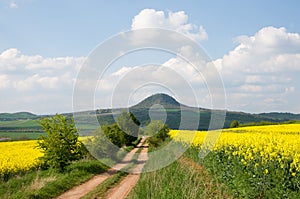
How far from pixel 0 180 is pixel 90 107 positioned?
6012 millimetres

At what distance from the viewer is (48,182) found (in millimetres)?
15852

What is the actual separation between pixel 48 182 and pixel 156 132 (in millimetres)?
23705

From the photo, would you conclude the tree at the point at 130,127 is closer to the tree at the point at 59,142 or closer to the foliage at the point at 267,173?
the tree at the point at 59,142

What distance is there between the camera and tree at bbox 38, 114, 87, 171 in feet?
65.0

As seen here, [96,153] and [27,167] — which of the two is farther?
[96,153]

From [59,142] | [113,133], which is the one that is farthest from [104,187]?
[113,133]

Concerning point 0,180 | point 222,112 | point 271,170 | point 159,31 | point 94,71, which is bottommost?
point 0,180

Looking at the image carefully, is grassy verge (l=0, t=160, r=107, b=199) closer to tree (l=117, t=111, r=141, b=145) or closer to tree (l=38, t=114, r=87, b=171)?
tree (l=38, t=114, r=87, b=171)

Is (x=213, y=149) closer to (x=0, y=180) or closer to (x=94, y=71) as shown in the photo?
(x=94, y=71)

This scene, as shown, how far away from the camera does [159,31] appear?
51.9 feet

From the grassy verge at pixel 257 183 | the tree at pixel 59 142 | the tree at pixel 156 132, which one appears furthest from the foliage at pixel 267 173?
the tree at pixel 156 132

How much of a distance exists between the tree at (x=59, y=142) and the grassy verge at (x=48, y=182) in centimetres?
59

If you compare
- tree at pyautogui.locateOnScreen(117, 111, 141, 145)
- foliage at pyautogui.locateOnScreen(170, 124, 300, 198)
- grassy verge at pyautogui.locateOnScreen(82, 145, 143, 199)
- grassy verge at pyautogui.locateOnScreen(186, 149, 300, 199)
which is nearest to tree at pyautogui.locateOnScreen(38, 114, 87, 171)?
grassy verge at pyautogui.locateOnScreen(82, 145, 143, 199)

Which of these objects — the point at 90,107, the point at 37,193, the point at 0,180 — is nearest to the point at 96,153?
the point at 0,180
